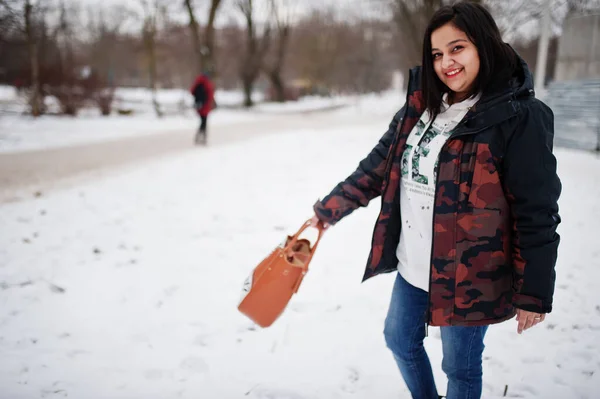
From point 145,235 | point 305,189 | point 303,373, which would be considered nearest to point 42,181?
point 145,235

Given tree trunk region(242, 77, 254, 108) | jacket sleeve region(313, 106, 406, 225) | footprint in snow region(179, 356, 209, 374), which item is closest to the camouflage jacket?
jacket sleeve region(313, 106, 406, 225)

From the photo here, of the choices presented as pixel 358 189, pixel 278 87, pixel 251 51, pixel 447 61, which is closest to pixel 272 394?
pixel 358 189

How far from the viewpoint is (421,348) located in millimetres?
1894

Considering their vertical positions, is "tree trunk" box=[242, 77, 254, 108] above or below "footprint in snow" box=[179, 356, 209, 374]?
above

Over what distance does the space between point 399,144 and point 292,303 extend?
2.01 meters

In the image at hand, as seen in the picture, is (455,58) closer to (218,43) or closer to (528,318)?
(528,318)

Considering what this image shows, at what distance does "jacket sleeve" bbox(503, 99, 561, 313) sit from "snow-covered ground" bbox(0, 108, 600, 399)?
1310mm

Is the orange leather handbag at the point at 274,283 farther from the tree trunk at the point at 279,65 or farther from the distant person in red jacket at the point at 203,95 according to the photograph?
the tree trunk at the point at 279,65

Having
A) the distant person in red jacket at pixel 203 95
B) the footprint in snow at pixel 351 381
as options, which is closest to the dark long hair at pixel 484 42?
the footprint in snow at pixel 351 381

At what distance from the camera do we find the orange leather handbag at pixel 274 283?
6.77ft

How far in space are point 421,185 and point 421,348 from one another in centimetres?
75

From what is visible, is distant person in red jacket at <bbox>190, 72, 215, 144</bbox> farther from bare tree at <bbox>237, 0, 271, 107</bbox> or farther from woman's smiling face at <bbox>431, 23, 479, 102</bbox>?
bare tree at <bbox>237, 0, 271, 107</bbox>

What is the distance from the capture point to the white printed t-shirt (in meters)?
1.62

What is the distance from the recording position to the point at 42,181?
6984 millimetres
